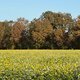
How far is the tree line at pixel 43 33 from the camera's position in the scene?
270 ft

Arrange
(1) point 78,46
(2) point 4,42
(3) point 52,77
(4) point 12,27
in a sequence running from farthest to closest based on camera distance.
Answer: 1. (4) point 12,27
2. (2) point 4,42
3. (1) point 78,46
4. (3) point 52,77

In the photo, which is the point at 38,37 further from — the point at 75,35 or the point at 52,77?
the point at 52,77

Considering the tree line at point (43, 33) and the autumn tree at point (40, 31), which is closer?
the tree line at point (43, 33)

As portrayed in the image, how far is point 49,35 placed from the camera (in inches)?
3410

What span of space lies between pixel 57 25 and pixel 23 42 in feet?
41.2

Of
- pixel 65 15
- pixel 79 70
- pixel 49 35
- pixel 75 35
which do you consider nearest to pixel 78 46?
pixel 75 35

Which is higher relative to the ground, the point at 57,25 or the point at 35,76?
the point at 57,25

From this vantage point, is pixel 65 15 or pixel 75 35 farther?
pixel 65 15

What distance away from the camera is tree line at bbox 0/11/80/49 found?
270 feet

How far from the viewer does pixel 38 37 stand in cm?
8506

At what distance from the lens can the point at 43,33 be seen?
87188 mm

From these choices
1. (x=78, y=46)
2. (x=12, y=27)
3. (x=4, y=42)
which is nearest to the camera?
(x=78, y=46)

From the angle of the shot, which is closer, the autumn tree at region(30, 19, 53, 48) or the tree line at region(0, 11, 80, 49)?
the tree line at region(0, 11, 80, 49)

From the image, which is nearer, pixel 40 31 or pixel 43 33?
pixel 43 33
